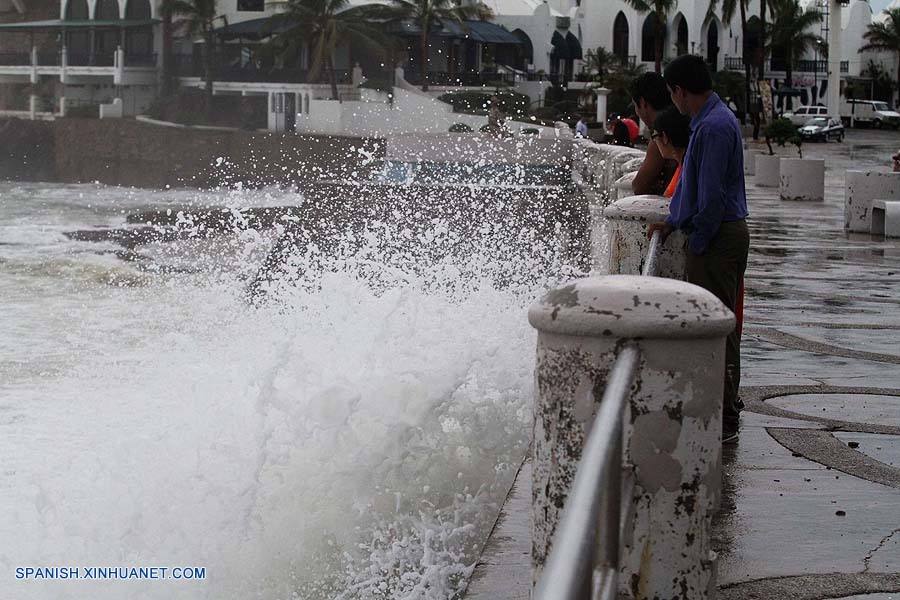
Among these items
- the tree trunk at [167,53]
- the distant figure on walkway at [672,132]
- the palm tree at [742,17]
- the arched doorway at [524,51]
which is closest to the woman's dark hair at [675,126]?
the distant figure on walkway at [672,132]

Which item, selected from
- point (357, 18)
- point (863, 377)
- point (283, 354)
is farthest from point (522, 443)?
point (357, 18)

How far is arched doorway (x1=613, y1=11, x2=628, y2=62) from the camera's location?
254 ft

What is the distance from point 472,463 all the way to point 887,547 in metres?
2.61

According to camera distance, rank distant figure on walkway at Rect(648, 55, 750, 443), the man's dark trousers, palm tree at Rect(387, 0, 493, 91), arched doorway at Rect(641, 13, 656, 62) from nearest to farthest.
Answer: distant figure on walkway at Rect(648, 55, 750, 443)
the man's dark trousers
palm tree at Rect(387, 0, 493, 91)
arched doorway at Rect(641, 13, 656, 62)

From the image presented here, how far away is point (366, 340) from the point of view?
24.8 ft

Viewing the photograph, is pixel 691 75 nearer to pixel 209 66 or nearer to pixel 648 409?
pixel 648 409

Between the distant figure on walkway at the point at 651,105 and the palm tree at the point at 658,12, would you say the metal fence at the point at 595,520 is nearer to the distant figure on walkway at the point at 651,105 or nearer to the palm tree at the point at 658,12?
the distant figure on walkway at the point at 651,105

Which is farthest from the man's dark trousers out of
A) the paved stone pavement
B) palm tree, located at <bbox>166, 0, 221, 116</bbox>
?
palm tree, located at <bbox>166, 0, 221, 116</bbox>

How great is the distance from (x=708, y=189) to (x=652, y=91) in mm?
1066

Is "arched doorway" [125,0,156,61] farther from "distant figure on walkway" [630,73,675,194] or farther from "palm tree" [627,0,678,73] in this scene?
"distant figure on walkway" [630,73,675,194]

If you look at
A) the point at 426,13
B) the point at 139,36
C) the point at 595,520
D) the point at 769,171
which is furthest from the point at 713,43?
the point at 595,520

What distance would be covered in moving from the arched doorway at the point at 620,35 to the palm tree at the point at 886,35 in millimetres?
22599

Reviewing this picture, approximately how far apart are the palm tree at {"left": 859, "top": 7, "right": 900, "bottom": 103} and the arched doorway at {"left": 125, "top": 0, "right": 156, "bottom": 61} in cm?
4868

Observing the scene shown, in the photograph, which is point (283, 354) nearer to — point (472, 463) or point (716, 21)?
point (472, 463)
